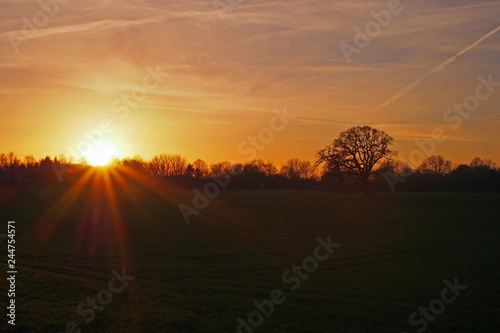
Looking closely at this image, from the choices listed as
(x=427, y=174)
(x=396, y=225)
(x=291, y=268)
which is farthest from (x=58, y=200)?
(x=427, y=174)

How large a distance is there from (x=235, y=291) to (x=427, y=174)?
9084 cm

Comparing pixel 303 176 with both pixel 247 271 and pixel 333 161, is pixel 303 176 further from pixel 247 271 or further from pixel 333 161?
pixel 247 271

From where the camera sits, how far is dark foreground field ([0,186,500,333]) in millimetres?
13344

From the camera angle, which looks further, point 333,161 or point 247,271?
point 333,161

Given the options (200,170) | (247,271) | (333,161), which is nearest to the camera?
(247,271)

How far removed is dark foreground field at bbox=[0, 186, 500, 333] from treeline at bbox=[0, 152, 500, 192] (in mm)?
42149

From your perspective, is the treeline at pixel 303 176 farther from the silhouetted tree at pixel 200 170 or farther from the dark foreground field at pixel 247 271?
the dark foreground field at pixel 247 271

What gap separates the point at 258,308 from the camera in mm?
14742

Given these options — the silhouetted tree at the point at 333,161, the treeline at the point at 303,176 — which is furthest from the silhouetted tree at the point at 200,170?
the silhouetted tree at the point at 333,161

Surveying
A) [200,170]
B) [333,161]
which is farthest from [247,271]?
[200,170]

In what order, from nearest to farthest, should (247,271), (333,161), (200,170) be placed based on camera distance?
(247,271) → (333,161) → (200,170)

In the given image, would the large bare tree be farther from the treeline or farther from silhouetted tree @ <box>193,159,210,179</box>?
silhouetted tree @ <box>193,159,210,179</box>

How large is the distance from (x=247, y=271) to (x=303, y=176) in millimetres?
104435

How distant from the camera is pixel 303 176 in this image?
124 meters
